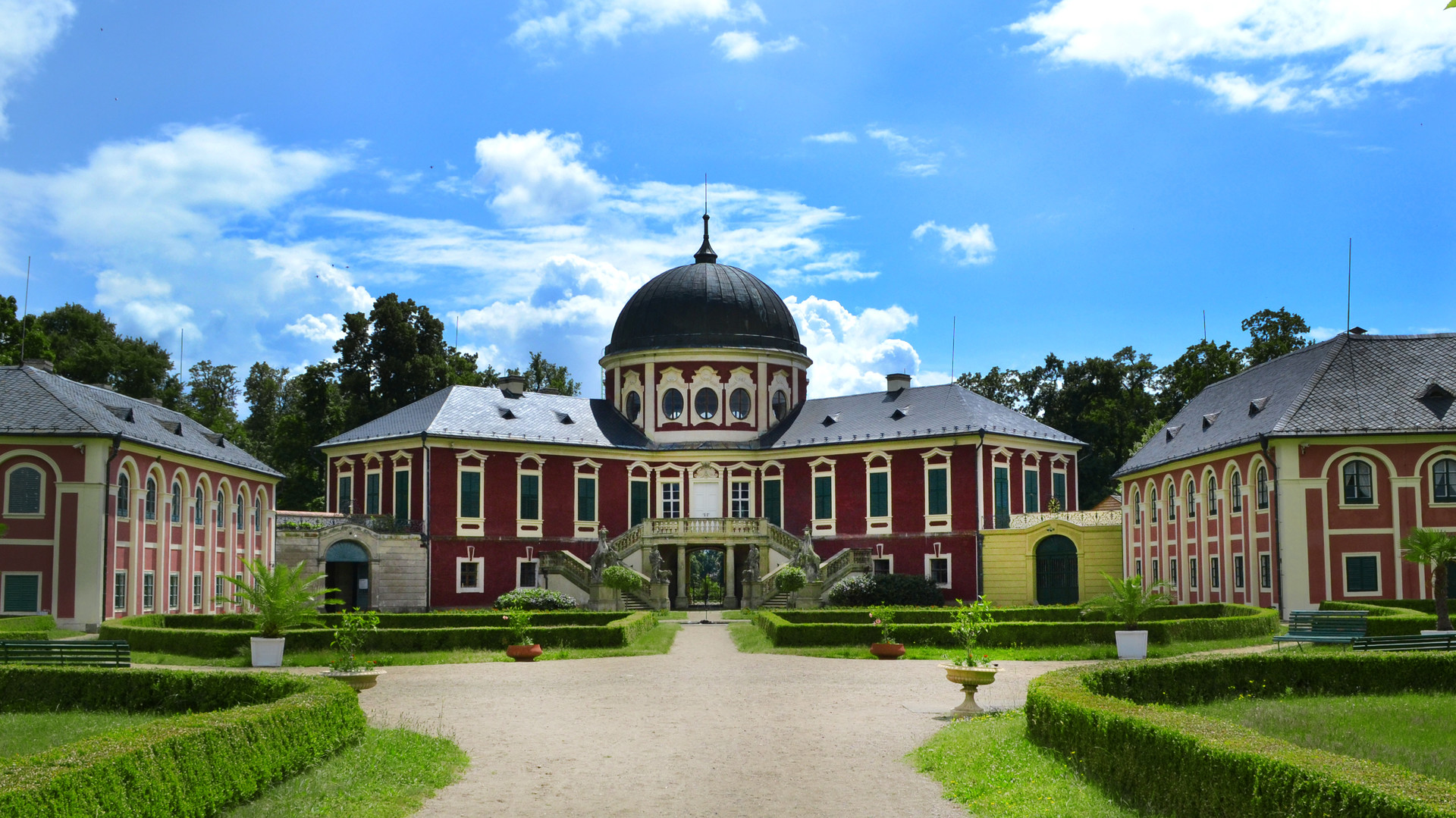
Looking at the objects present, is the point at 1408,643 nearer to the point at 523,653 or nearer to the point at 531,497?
the point at 523,653

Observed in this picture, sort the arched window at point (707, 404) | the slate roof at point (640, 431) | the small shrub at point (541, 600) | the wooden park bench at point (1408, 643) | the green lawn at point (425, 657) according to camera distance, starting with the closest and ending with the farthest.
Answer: the wooden park bench at point (1408, 643) < the green lawn at point (425, 657) < the small shrub at point (541, 600) < the slate roof at point (640, 431) < the arched window at point (707, 404)

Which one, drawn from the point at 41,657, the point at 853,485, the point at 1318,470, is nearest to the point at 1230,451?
the point at 1318,470

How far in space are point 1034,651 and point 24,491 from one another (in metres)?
26.8

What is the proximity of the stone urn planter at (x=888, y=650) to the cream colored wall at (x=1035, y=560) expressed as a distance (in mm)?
20680

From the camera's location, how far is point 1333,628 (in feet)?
83.4

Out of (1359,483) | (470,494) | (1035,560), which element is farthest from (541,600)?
(1359,483)

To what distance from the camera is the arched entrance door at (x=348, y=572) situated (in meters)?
48.2

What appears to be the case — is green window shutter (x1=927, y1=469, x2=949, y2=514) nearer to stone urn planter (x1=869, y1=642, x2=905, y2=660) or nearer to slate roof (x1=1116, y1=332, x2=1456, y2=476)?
slate roof (x1=1116, y1=332, x2=1456, y2=476)

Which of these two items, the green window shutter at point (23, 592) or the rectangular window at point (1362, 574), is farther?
the rectangular window at point (1362, 574)

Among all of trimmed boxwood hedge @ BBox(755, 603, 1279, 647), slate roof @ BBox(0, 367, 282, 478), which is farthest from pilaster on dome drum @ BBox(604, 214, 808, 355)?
trimmed boxwood hedge @ BBox(755, 603, 1279, 647)

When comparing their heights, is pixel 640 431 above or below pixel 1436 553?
above

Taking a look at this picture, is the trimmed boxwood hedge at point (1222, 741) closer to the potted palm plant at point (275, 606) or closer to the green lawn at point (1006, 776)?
the green lawn at point (1006, 776)

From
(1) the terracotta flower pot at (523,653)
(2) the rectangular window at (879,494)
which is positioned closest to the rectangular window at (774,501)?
(2) the rectangular window at (879,494)

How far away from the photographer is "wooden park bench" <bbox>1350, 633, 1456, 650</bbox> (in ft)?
72.6
